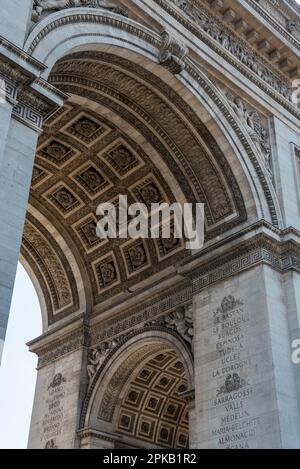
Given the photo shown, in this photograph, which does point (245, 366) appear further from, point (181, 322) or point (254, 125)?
point (254, 125)

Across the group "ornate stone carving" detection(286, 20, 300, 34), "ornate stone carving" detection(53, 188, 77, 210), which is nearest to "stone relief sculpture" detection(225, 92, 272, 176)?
"ornate stone carving" detection(286, 20, 300, 34)

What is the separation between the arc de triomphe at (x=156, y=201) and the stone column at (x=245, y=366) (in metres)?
0.03

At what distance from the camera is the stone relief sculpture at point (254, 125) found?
17.3 meters

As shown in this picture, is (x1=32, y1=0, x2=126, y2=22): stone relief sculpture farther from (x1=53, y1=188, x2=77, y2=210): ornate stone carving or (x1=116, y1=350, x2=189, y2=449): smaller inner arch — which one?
(x1=116, y1=350, x2=189, y2=449): smaller inner arch

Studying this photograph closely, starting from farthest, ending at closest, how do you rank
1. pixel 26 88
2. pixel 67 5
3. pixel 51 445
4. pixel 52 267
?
pixel 52 267 < pixel 51 445 < pixel 67 5 < pixel 26 88

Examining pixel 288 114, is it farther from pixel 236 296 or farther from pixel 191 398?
pixel 191 398

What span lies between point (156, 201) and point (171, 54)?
4568 millimetres

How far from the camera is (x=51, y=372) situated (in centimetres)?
2006

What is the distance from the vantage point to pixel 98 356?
1934cm

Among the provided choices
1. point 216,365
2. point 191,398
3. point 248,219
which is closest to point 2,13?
point 248,219

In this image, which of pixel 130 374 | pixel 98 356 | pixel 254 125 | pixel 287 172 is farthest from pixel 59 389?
pixel 254 125

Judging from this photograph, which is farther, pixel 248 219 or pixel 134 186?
pixel 134 186

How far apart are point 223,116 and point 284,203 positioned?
2.70 meters

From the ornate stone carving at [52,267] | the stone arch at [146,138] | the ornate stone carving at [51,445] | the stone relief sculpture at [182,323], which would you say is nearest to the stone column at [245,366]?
the stone relief sculpture at [182,323]
